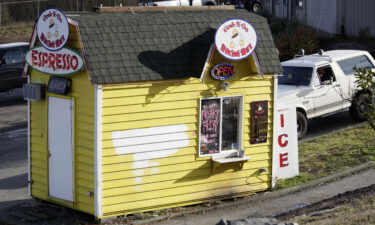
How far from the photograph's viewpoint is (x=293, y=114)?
15.3m

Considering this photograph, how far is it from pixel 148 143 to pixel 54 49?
7.55 feet

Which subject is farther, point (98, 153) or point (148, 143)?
point (148, 143)

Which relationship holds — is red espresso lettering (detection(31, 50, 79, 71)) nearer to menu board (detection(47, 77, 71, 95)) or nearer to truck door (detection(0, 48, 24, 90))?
menu board (detection(47, 77, 71, 95))

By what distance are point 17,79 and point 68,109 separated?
12.8 metres

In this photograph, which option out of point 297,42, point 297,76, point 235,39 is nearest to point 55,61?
point 235,39

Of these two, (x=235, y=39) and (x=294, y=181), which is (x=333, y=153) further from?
(x=235, y=39)

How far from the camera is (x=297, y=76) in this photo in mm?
19344

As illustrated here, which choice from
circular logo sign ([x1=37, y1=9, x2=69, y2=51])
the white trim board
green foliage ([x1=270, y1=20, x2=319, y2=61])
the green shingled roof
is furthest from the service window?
green foliage ([x1=270, y1=20, x2=319, y2=61])

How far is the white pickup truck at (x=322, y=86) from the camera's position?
61.1 feet

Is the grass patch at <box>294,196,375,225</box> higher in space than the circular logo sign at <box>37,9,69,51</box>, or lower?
lower

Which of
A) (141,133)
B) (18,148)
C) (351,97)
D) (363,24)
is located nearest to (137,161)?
(141,133)

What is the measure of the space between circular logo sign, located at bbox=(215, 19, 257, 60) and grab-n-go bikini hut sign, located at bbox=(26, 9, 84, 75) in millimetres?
2488

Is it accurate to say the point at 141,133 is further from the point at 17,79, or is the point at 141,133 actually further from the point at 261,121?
the point at 17,79

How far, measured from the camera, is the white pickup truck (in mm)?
18625
